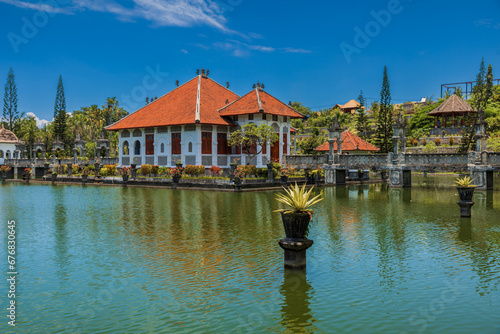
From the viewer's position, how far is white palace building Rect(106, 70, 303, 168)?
1553 inches

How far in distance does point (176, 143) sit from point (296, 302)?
34404mm

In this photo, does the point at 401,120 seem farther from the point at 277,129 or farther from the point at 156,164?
the point at 156,164

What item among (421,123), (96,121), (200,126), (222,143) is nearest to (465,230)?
(200,126)

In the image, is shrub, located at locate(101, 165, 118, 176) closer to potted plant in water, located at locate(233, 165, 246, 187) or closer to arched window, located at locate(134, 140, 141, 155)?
arched window, located at locate(134, 140, 141, 155)

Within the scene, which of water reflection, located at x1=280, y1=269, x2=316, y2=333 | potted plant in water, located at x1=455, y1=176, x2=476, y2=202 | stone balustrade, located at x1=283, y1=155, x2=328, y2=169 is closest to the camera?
water reflection, located at x1=280, y1=269, x2=316, y2=333

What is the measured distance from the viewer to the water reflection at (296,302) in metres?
6.79

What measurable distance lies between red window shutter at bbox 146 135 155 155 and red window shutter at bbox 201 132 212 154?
6053 mm

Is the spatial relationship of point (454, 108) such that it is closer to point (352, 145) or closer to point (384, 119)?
point (384, 119)

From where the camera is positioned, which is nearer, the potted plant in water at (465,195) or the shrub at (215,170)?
the potted plant in water at (465,195)

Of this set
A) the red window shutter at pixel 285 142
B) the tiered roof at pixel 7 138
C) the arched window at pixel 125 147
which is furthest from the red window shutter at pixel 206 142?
the tiered roof at pixel 7 138

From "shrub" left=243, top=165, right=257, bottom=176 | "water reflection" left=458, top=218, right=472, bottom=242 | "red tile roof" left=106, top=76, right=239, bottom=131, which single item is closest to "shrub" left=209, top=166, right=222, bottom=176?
"shrub" left=243, top=165, right=257, bottom=176

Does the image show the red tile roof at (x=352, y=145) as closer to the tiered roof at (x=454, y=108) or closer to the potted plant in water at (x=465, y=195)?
the tiered roof at (x=454, y=108)

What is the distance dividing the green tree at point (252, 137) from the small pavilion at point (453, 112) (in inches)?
1471

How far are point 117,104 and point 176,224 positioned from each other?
73.0 metres
